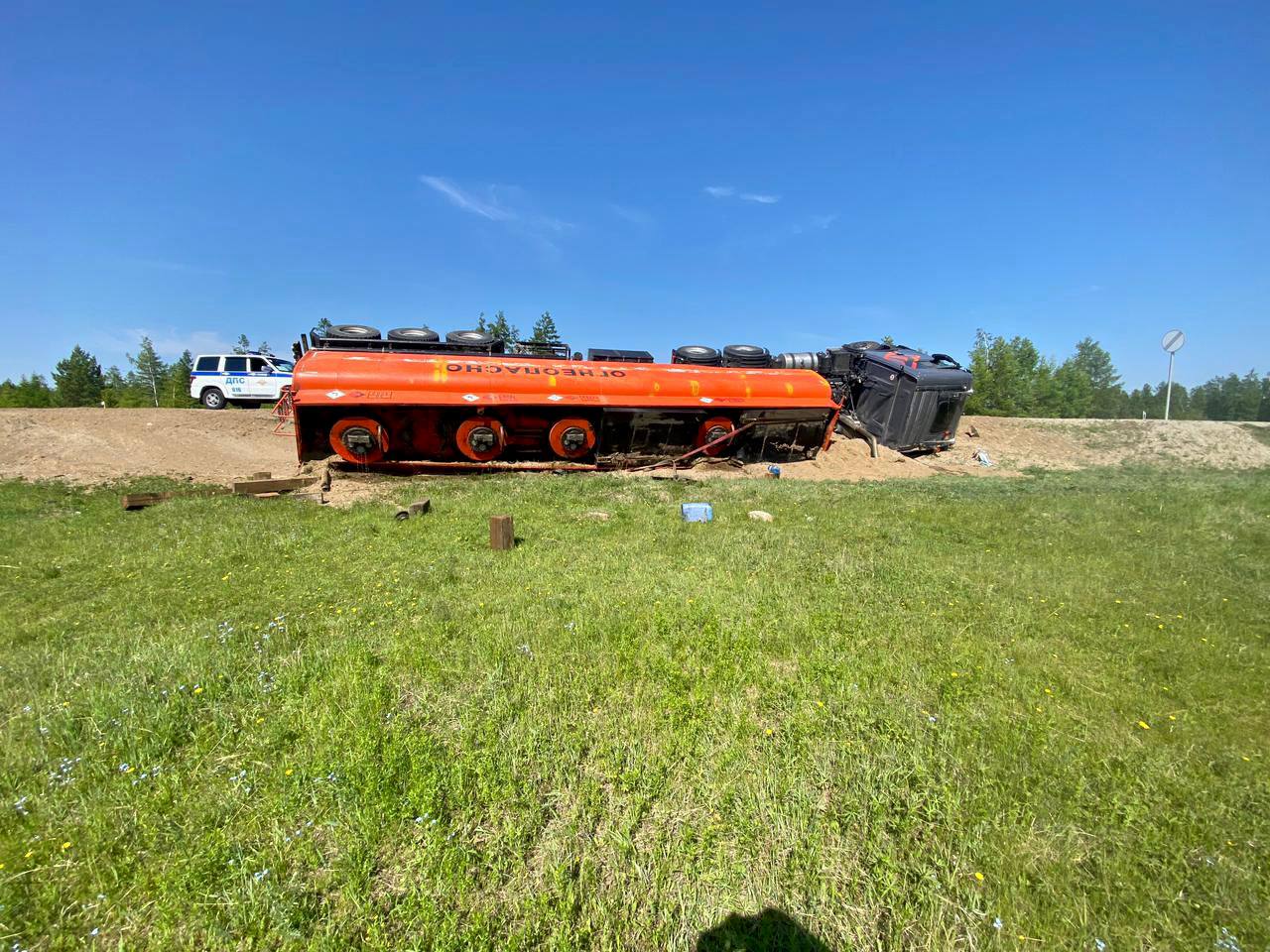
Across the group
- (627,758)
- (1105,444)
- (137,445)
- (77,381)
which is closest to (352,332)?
(137,445)

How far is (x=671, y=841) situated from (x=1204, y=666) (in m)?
4.60

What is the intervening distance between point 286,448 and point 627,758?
18371 millimetres

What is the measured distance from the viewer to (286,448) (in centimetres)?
1716

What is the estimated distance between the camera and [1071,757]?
2.96 meters

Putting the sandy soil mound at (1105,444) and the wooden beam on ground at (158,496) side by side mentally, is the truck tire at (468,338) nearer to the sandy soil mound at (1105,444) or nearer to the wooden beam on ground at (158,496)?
the wooden beam on ground at (158,496)

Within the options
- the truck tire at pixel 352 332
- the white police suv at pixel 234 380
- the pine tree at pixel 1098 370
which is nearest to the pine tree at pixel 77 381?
the white police suv at pixel 234 380

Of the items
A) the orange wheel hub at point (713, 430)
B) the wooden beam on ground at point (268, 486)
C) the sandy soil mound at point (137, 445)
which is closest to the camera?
the wooden beam on ground at point (268, 486)

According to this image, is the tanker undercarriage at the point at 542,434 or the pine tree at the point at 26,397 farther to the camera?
the pine tree at the point at 26,397

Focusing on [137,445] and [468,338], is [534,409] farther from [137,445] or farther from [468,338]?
[137,445]

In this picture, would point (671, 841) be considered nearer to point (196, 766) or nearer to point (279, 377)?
point (196, 766)

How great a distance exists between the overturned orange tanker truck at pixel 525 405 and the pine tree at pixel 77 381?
64178 millimetres

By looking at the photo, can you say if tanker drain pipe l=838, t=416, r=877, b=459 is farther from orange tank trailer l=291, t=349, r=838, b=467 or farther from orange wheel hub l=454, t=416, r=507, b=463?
orange wheel hub l=454, t=416, r=507, b=463

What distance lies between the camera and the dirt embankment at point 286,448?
13.2 m

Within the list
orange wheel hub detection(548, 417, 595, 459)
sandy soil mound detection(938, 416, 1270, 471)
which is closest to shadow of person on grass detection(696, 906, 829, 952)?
orange wheel hub detection(548, 417, 595, 459)
